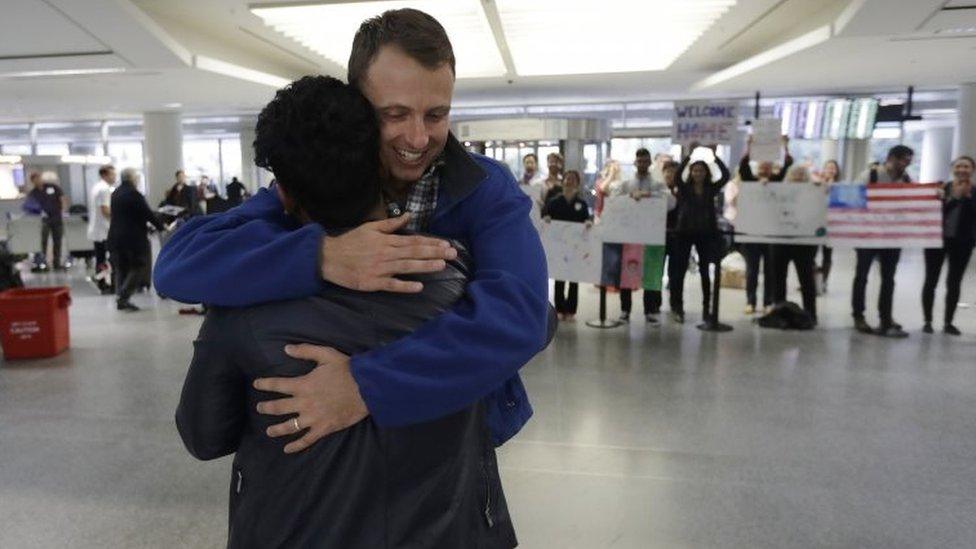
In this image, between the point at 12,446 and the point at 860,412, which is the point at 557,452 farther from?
the point at 12,446

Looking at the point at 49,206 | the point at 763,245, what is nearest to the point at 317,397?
the point at 763,245

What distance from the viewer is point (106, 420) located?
4.40m

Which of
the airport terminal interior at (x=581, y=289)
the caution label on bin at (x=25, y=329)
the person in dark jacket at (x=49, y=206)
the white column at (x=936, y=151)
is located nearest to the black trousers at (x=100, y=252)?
the airport terminal interior at (x=581, y=289)

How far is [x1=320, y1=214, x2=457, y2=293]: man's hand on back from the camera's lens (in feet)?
2.96

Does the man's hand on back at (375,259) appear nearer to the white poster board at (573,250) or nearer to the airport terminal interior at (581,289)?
the airport terminal interior at (581,289)

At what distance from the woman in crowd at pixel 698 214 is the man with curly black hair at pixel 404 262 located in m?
6.34

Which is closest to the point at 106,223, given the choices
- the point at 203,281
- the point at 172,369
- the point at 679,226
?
the point at 172,369

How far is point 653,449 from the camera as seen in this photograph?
3.88m

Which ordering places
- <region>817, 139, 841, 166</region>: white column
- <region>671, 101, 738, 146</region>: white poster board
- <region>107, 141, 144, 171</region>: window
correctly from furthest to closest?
1. <region>107, 141, 144, 171</region>: window
2. <region>817, 139, 841, 166</region>: white column
3. <region>671, 101, 738, 146</region>: white poster board

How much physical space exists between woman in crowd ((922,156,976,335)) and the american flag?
130 mm

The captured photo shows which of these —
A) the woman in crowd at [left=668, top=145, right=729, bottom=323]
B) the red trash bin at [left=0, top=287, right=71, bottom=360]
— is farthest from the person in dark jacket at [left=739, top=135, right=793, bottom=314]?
the red trash bin at [left=0, top=287, right=71, bottom=360]

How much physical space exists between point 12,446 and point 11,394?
1.21 metres

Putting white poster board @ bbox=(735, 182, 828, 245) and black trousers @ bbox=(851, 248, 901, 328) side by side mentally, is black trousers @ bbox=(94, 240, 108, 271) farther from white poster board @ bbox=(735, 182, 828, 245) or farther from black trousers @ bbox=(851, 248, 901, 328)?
black trousers @ bbox=(851, 248, 901, 328)

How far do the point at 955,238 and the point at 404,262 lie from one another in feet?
24.8
